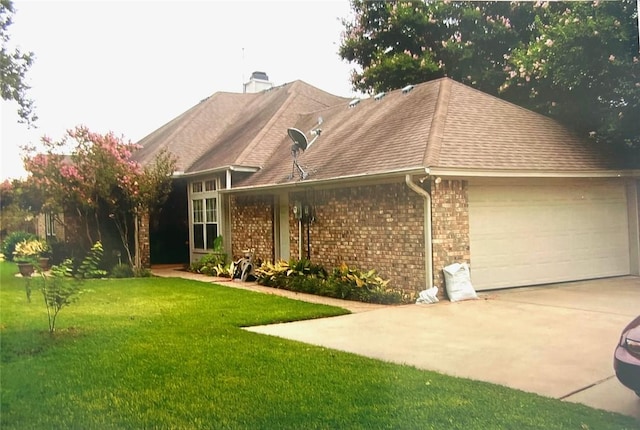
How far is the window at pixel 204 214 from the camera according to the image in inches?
536

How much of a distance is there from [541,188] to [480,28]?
363 cm

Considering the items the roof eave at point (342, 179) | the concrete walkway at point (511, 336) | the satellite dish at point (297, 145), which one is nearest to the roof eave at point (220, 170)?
the roof eave at point (342, 179)

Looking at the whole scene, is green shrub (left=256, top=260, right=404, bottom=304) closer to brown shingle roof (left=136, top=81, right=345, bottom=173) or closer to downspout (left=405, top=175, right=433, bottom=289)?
downspout (left=405, top=175, right=433, bottom=289)

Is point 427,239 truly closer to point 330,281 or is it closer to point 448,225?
point 448,225

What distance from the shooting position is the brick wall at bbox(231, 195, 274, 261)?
12.4 metres

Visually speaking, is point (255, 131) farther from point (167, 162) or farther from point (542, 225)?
point (542, 225)

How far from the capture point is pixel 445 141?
9.09m

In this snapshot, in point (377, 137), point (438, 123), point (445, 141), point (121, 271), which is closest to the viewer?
point (121, 271)

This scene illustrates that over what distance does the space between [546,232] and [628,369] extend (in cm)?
640

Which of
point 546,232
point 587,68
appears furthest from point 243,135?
point 587,68

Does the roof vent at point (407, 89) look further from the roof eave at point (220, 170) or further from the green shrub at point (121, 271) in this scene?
the green shrub at point (121, 271)

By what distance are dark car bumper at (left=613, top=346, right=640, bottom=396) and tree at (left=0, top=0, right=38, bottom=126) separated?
4343 millimetres

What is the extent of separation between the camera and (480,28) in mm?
7328

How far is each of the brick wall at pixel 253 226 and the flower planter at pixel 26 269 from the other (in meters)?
7.88
